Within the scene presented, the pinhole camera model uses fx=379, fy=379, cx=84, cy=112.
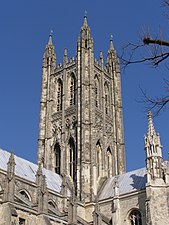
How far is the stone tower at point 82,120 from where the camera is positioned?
3322 cm

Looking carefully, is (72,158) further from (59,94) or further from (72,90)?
(59,94)

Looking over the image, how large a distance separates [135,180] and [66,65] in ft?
49.4

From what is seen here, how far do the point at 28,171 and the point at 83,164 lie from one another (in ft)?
15.5

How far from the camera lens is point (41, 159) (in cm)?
3638

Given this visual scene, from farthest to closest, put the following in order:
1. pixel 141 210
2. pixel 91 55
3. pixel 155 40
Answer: pixel 91 55, pixel 141 210, pixel 155 40

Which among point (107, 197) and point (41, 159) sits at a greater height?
point (41, 159)

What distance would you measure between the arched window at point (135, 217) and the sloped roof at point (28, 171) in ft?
21.2

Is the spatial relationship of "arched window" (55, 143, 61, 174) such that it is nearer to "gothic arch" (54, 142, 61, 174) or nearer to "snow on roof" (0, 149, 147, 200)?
"gothic arch" (54, 142, 61, 174)

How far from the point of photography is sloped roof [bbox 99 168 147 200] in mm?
30297

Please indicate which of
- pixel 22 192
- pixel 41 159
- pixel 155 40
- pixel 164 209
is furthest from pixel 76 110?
pixel 155 40

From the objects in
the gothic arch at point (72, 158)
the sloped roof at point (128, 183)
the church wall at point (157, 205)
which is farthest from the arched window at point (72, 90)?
the church wall at point (157, 205)

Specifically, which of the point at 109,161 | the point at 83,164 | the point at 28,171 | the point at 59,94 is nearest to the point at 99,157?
the point at 109,161

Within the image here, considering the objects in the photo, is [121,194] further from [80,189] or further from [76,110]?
[76,110]

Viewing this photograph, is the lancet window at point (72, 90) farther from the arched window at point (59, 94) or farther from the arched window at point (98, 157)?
the arched window at point (98, 157)
